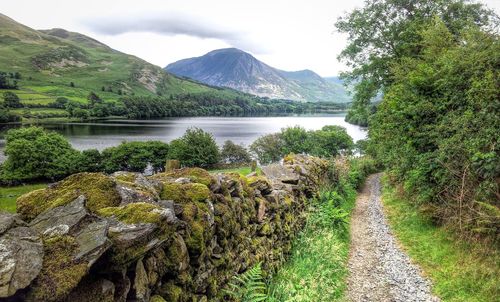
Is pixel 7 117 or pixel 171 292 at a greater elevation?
pixel 171 292

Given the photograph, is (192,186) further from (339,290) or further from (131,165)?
(131,165)

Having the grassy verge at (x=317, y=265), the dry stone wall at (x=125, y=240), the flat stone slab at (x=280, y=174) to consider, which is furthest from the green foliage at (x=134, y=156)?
the dry stone wall at (x=125, y=240)

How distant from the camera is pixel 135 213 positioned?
12.3 feet

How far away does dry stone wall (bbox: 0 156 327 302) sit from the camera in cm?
281

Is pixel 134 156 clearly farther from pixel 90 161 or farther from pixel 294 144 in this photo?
pixel 294 144

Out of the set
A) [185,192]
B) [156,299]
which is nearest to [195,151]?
[185,192]

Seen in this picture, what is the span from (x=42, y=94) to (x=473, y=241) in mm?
206963

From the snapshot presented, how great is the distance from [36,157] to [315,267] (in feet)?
227

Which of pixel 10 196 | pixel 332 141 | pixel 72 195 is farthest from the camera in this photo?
pixel 332 141

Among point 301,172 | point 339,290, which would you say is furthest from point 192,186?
point 301,172

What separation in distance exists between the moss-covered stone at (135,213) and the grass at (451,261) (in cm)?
824

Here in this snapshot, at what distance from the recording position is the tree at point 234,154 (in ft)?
260

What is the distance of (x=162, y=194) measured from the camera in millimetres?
5031

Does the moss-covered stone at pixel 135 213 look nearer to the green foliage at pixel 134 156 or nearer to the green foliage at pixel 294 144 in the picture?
the green foliage at pixel 134 156
